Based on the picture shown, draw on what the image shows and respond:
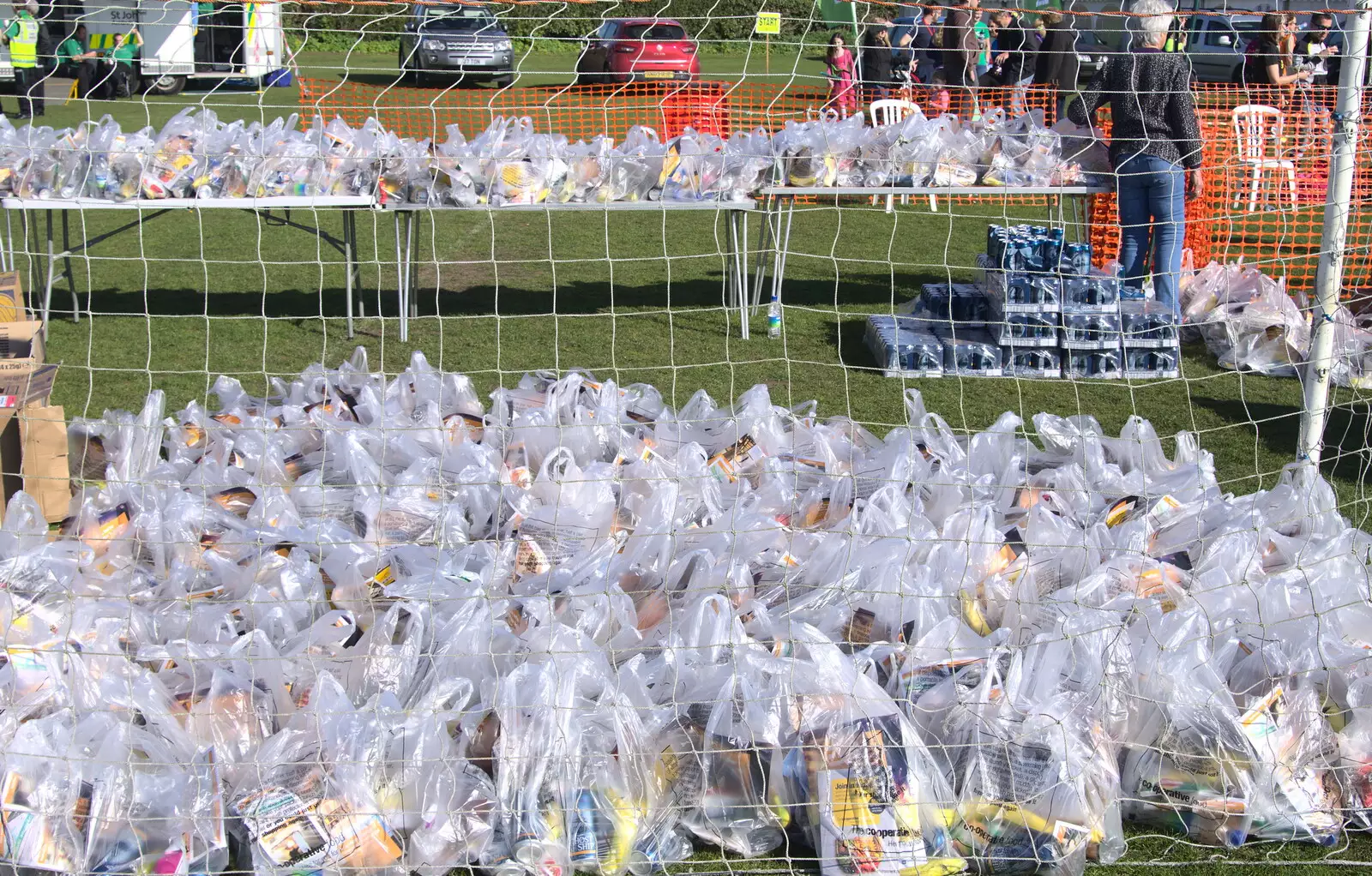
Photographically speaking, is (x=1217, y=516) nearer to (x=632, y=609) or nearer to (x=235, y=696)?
(x=632, y=609)

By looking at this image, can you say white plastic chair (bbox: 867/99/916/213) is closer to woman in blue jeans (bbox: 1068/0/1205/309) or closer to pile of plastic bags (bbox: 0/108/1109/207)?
pile of plastic bags (bbox: 0/108/1109/207)

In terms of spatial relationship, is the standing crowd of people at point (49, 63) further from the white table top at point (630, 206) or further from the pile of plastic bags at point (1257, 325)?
the pile of plastic bags at point (1257, 325)

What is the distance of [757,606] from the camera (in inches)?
129

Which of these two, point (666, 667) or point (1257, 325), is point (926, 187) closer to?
point (1257, 325)

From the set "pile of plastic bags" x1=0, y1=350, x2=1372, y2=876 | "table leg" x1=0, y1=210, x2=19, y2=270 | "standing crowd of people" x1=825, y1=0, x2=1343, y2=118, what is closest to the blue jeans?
"pile of plastic bags" x1=0, y1=350, x2=1372, y2=876

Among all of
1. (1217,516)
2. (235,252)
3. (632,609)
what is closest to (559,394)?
(632,609)

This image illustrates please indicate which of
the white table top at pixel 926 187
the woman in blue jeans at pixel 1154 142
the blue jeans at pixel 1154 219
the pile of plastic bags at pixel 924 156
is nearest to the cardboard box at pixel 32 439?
the white table top at pixel 926 187

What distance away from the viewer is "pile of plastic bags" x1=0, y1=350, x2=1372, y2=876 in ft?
8.98

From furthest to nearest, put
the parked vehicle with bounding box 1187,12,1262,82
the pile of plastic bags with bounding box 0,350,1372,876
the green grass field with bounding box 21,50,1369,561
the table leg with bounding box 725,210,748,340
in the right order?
the parked vehicle with bounding box 1187,12,1262,82
the table leg with bounding box 725,210,748,340
the green grass field with bounding box 21,50,1369,561
the pile of plastic bags with bounding box 0,350,1372,876

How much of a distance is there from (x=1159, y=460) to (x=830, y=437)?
42.6 inches

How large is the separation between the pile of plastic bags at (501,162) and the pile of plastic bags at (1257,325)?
101 cm

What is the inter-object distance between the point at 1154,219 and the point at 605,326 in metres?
2.81

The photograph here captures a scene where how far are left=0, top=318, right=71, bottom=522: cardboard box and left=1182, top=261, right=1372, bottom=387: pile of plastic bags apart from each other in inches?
189

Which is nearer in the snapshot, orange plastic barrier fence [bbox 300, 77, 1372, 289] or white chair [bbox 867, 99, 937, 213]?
orange plastic barrier fence [bbox 300, 77, 1372, 289]
